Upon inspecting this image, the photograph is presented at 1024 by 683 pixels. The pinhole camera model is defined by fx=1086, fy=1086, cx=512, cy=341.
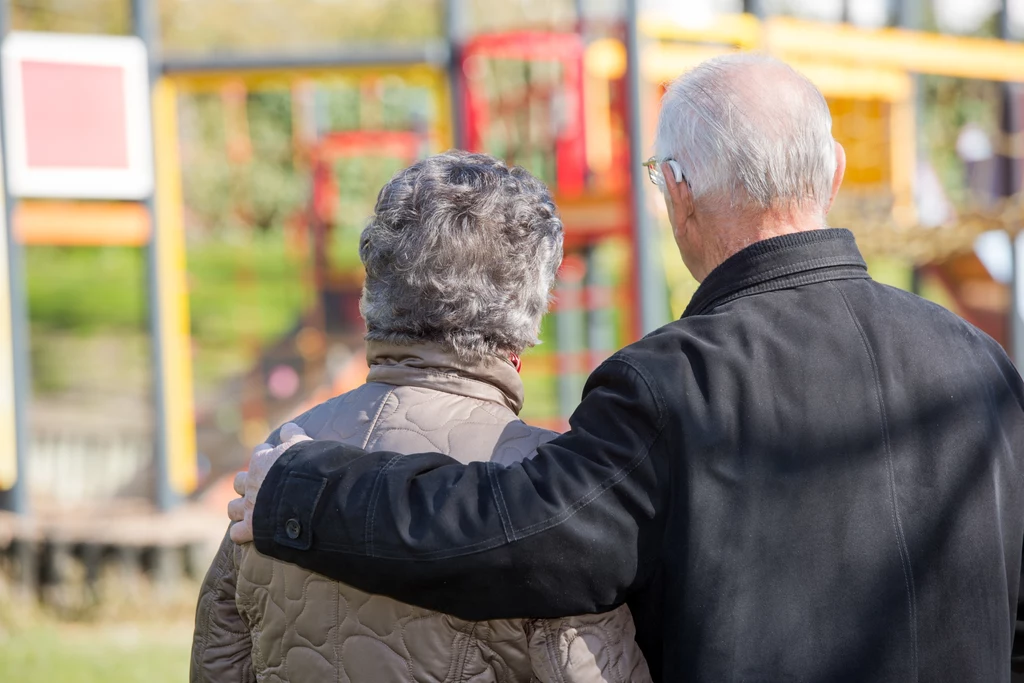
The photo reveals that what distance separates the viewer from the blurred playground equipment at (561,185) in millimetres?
5117

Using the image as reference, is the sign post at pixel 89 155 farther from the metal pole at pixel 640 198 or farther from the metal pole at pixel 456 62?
the metal pole at pixel 640 198

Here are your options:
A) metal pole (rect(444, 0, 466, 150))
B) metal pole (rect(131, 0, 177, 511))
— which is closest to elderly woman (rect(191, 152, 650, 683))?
metal pole (rect(444, 0, 466, 150))

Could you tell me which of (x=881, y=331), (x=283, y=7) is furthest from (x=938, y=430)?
(x=283, y=7)

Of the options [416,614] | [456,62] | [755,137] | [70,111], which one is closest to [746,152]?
[755,137]

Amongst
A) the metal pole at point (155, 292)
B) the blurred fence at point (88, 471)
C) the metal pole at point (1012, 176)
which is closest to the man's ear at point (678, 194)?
the metal pole at point (155, 292)

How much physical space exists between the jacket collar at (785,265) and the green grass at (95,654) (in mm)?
3424

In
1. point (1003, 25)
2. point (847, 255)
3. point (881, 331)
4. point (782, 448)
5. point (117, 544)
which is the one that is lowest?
point (117, 544)

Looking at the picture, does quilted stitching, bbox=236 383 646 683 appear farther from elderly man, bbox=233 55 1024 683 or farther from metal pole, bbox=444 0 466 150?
metal pole, bbox=444 0 466 150

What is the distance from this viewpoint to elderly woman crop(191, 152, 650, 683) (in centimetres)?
139

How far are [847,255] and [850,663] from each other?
0.53 metres

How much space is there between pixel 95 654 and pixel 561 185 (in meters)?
3.48

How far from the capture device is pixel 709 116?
1445 mm

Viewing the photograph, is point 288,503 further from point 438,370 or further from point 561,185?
point 561,185

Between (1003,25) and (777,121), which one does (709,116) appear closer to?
(777,121)
